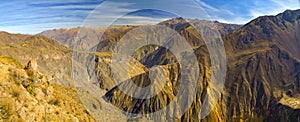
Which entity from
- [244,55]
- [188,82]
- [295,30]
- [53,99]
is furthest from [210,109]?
[53,99]

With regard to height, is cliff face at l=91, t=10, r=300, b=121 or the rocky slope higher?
the rocky slope

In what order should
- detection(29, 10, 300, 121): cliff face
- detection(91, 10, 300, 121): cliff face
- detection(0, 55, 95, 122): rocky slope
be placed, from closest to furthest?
detection(0, 55, 95, 122): rocky slope, detection(29, 10, 300, 121): cliff face, detection(91, 10, 300, 121): cliff face

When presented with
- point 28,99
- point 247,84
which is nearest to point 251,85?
point 247,84

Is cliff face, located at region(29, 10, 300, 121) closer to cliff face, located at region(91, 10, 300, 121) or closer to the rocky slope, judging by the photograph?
cliff face, located at region(91, 10, 300, 121)

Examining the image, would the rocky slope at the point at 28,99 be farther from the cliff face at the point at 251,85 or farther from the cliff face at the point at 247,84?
the cliff face at the point at 251,85

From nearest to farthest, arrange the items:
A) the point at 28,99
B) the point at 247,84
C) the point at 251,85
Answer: the point at 28,99 → the point at 247,84 → the point at 251,85

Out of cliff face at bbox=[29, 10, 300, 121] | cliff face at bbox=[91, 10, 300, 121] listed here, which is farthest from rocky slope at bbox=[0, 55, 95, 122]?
cliff face at bbox=[91, 10, 300, 121]

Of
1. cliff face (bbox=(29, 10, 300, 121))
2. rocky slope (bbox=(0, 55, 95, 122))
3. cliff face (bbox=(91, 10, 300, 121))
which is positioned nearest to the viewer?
rocky slope (bbox=(0, 55, 95, 122))

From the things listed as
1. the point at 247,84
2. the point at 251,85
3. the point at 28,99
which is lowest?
the point at 251,85

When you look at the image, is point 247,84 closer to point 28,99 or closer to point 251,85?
point 251,85

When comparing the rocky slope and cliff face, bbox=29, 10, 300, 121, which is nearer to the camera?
the rocky slope

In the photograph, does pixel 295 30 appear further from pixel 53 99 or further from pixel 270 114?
pixel 53 99

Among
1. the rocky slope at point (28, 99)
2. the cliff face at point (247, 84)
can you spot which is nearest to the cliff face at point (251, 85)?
the cliff face at point (247, 84)
